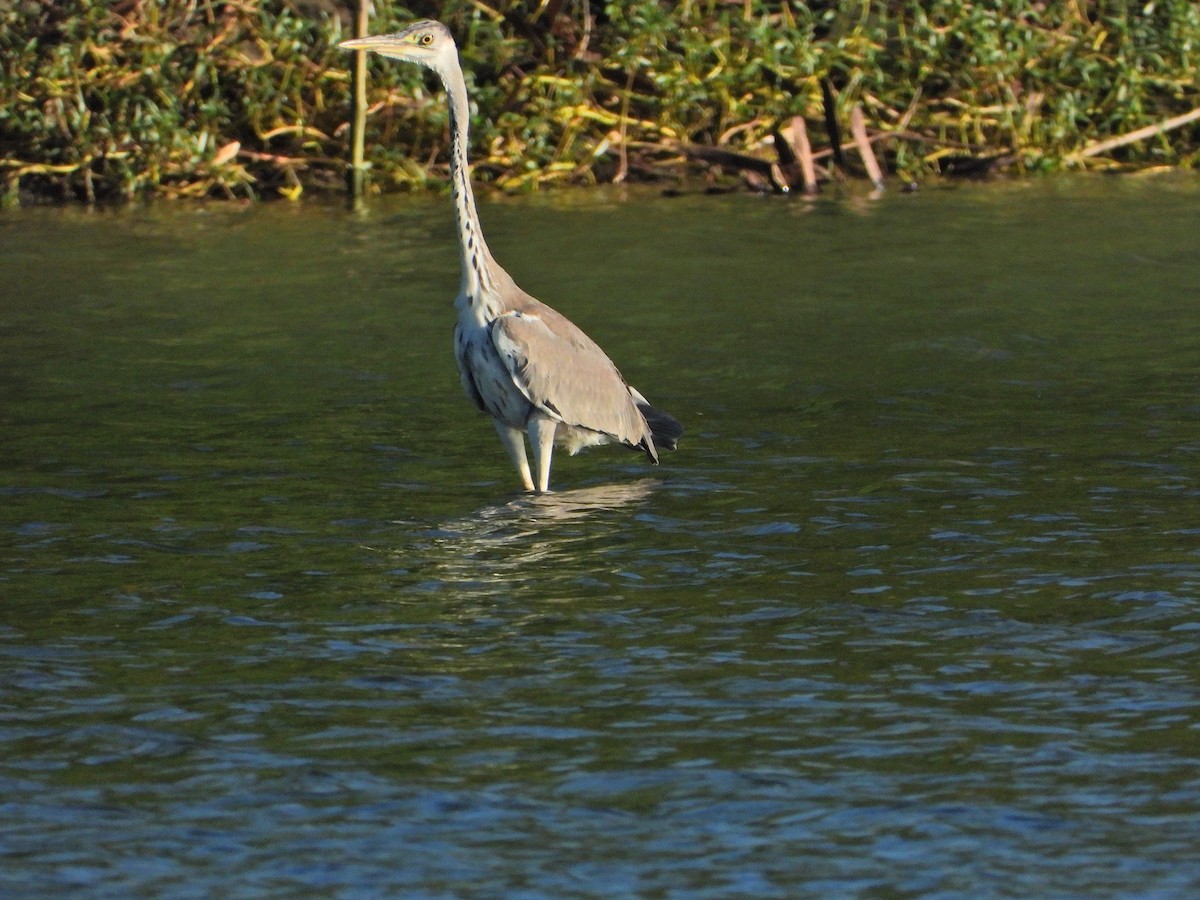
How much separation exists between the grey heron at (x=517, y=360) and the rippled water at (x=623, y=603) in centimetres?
30

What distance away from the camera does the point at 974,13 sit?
19.7m

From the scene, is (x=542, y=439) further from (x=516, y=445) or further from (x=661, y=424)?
(x=661, y=424)

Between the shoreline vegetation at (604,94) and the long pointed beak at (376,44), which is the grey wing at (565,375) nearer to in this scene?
the long pointed beak at (376,44)

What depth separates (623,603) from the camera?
714cm

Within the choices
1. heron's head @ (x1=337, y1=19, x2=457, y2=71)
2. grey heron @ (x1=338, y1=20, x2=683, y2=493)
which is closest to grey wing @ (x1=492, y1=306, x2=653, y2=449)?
grey heron @ (x1=338, y1=20, x2=683, y2=493)

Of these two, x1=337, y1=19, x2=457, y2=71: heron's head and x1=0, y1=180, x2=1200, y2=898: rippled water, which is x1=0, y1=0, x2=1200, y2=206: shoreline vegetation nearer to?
x1=0, y1=180, x2=1200, y2=898: rippled water

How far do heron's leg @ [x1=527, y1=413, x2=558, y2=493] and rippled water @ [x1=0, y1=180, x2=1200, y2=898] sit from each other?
20 cm

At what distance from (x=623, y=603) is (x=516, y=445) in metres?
2.00

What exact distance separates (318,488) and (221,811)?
153 inches

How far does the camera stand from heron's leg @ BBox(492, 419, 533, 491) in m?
8.98

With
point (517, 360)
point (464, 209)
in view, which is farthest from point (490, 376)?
point (464, 209)

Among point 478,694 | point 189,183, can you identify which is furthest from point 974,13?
point 478,694

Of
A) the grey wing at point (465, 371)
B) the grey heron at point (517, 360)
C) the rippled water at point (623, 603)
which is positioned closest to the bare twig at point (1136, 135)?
the rippled water at point (623, 603)

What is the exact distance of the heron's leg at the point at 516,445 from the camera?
354 inches
